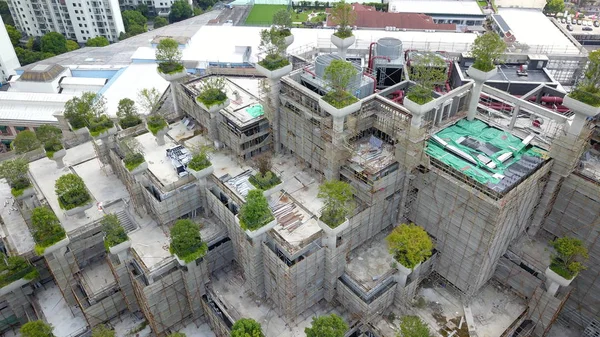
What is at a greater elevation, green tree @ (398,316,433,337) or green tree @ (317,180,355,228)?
green tree @ (317,180,355,228)

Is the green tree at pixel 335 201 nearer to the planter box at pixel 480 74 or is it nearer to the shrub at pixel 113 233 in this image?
the planter box at pixel 480 74

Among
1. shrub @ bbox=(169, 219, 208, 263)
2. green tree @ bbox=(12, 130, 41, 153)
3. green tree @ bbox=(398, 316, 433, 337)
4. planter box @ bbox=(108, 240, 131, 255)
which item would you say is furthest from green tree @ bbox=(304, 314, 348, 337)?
green tree @ bbox=(12, 130, 41, 153)

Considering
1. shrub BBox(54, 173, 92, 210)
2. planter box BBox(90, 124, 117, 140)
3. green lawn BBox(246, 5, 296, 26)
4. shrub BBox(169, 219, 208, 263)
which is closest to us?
shrub BBox(169, 219, 208, 263)

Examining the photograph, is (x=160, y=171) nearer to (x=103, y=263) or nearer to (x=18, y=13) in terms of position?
(x=103, y=263)

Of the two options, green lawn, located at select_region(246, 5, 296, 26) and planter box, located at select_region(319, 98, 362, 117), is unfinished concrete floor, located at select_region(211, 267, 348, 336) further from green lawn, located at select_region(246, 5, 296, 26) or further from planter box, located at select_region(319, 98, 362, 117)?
green lawn, located at select_region(246, 5, 296, 26)

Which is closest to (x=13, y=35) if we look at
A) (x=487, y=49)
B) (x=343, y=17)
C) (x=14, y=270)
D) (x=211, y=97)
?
(x=14, y=270)

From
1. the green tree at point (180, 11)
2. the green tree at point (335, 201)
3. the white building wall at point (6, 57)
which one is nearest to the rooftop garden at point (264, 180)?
the green tree at point (335, 201)

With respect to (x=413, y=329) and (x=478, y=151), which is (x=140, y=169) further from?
(x=478, y=151)

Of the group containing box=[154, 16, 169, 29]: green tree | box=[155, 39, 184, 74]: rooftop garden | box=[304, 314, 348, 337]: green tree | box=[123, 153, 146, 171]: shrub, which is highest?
box=[155, 39, 184, 74]: rooftop garden
